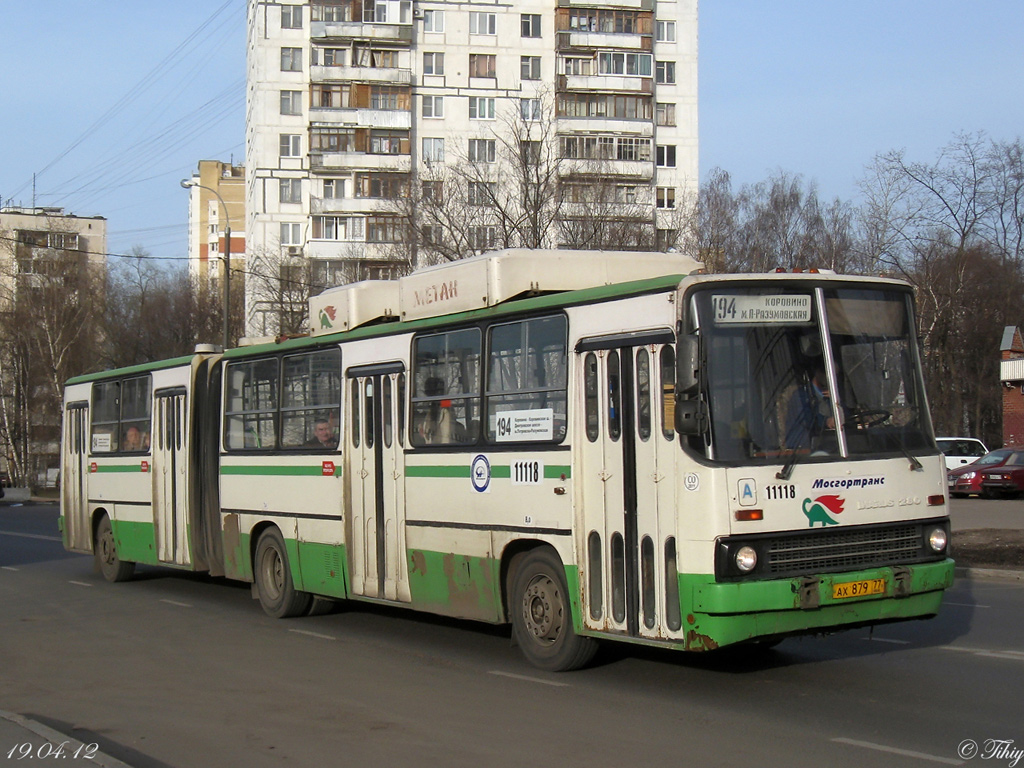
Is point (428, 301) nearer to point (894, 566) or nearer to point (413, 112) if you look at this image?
Answer: point (894, 566)

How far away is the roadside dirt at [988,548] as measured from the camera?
16.5 m

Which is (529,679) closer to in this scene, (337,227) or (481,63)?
(337,227)

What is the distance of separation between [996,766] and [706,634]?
6.81 ft

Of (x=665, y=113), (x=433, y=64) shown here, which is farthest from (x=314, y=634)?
(x=665, y=113)

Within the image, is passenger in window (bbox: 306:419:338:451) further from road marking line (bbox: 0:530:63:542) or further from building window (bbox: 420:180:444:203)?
building window (bbox: 420:180:444:203)

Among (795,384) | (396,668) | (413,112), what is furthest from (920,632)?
(413,112)

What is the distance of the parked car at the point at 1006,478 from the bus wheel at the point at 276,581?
1043 inches

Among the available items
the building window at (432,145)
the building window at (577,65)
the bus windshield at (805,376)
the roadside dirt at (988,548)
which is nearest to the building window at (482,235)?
the roadside dirt at (988,548)

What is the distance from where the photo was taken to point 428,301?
1145 cm

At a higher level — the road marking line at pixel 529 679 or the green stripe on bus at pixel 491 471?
the green stripe on bus at pixel 491 471

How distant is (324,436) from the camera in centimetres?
1268

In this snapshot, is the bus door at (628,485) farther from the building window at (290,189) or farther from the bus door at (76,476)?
the building window at (290,189)

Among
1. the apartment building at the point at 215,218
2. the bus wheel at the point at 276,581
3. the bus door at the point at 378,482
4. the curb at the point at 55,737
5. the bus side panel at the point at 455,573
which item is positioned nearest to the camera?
the curb at the point at 55,737
